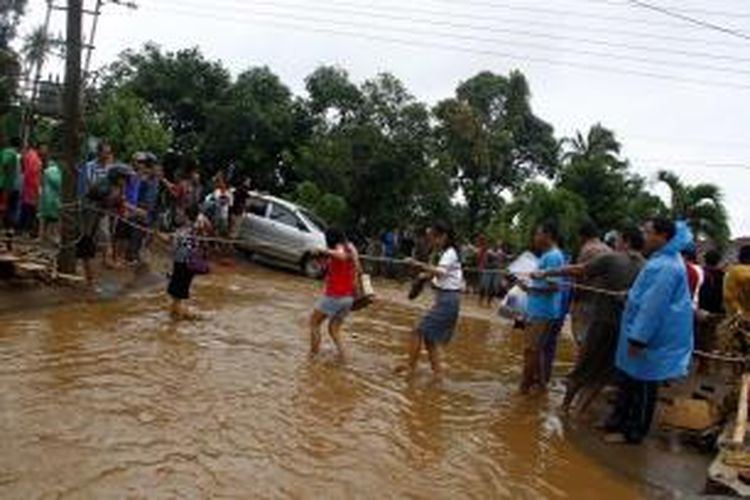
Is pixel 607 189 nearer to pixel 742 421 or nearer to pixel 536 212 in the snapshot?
pixel 536 212

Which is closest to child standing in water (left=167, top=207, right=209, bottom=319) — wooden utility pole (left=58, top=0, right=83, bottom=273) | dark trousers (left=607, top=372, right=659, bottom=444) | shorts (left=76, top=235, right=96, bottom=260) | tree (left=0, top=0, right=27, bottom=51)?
shorts (left=76, top=235, right=96, bottom=260)

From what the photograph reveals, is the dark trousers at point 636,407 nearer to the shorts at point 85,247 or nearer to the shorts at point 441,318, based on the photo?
the shorts at point 441,318

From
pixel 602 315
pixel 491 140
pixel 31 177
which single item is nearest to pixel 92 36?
pixel 31 177

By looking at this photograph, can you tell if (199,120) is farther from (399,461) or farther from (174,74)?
(399,461)

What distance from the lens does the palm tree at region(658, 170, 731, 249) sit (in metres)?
32.5

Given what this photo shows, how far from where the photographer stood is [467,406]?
11.0 m

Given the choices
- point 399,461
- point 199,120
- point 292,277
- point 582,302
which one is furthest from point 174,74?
point 399,461

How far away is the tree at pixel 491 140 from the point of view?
38.8 meters

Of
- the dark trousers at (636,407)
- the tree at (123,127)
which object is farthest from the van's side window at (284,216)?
the dark trousers at (636,407)

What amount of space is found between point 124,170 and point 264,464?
33.0 ft

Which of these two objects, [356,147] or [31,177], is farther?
[356,147]

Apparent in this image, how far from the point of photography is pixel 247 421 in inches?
349

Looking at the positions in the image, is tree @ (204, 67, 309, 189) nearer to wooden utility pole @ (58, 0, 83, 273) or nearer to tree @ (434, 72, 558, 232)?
tree @ (434, 72, 558, 232)

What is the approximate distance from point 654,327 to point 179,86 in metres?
31.0
